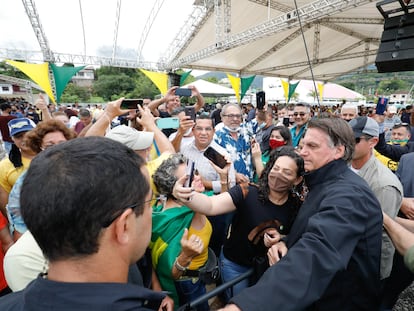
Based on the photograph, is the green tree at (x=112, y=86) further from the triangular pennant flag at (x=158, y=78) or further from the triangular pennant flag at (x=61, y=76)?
the triangular pennant flag at (x=61, y=76)

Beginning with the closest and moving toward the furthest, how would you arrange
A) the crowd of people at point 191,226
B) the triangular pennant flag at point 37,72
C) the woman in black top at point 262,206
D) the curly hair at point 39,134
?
the crowd of people at point 191,226 → the woman in black top at point 262,206 → the curly hair at point 39,134 → the triangular pennant flag at point 37,72

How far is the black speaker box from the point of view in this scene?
2498 mm

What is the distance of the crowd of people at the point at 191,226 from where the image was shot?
2.05 feet

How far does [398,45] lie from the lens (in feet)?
8.39

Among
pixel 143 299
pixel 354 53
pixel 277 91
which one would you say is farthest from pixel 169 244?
pixel 277 91

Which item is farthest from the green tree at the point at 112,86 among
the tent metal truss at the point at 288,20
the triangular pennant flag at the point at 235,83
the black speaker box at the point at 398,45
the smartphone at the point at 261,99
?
the black speaker box at the point at 398,45

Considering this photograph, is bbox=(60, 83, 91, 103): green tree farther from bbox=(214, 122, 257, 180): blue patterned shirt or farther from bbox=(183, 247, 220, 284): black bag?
bbox=(183, 247, 220, 284): black bag

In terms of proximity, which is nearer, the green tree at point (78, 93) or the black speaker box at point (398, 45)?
the black speaker box at point (398, 45)

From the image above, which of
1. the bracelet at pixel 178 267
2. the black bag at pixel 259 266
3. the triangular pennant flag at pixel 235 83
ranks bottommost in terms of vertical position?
the black bag at pixel 259 266

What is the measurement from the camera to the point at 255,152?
297 centimetres

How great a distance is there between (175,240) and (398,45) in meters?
3.08

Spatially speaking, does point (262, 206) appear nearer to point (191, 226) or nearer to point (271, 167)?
point (271, 167)

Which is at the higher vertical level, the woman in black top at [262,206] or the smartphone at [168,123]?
the smartphone at [168,123]

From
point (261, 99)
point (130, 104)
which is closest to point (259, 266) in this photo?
point (130, 104)
